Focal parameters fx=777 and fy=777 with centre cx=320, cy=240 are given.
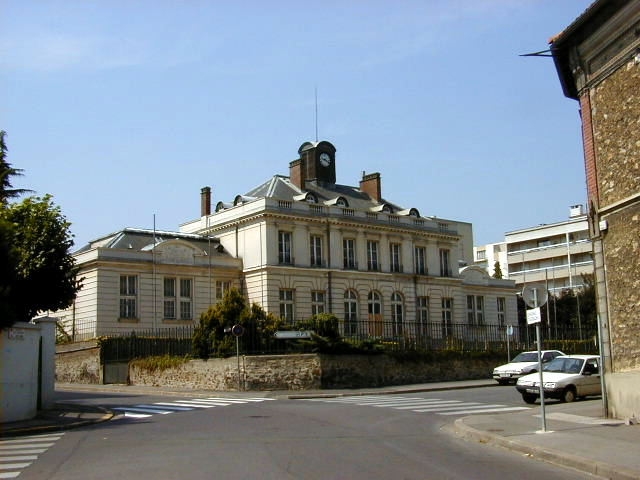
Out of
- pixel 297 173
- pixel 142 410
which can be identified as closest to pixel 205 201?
pixel 297 173

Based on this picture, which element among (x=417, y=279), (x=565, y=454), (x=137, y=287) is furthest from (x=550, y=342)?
(x=565, y=454)

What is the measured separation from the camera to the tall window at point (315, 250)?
58281mm

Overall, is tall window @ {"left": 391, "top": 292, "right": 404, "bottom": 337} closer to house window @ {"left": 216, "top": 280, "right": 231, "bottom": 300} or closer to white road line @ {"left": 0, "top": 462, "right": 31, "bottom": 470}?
house window @ {"left": 216, "top": 280, "right": 231, "bottom": 300}

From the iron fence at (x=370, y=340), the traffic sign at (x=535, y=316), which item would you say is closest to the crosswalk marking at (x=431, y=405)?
the iron fence at (x=370, y=340)

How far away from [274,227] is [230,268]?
14.7ft

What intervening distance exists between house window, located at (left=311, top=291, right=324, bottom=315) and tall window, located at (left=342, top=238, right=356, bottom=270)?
130 inches

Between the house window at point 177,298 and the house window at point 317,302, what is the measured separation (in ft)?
30.1

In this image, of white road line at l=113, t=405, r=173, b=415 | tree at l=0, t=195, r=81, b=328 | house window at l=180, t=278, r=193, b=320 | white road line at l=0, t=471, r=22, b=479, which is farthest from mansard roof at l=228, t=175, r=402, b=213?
white road line at l=0, t=471, r=22, b=479

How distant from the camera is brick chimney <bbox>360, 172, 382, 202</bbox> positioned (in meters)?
67.9

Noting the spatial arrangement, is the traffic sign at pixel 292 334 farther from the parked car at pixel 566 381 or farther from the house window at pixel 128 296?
the house window at pixel 128 296

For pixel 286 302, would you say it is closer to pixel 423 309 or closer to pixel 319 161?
pixel 423 309

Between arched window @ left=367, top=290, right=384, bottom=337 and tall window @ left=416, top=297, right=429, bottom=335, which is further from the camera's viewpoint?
tall window @ left=416, top=297, right=429, bottom=335

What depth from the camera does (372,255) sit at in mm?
61844

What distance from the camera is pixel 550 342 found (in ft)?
146
